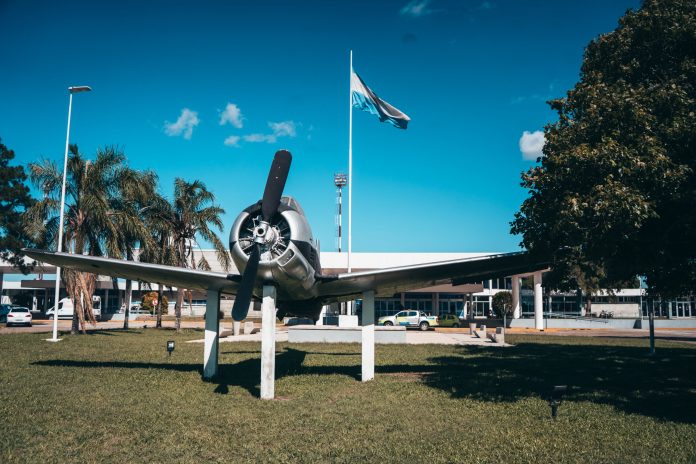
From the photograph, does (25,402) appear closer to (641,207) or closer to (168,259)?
(641,207)

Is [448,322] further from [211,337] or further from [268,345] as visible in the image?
[268,345]

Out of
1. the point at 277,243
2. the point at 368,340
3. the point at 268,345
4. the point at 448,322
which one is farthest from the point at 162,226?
the point at 448,322

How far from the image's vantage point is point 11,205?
36625 millimetres

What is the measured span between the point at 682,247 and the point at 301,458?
360 inches

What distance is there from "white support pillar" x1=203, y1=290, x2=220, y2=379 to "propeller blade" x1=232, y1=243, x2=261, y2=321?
3424mm

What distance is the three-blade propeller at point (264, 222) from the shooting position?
9359 mm

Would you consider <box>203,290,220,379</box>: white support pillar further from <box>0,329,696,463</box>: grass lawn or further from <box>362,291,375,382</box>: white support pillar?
<box>362,291,375,382</box>: white support pillar

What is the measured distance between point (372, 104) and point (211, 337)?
46.7 feet

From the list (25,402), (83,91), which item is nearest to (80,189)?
(83,91)

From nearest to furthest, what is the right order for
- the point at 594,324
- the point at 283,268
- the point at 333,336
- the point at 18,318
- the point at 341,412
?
1. the point at 341,412
2. the point at 283,268
3. the point at 333,336
4. the point at 18,318
5. the point at 594,324

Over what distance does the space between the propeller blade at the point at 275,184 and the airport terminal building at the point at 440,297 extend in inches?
1392

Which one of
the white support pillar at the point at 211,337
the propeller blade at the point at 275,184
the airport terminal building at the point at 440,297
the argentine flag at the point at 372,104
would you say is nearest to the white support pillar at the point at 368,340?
the white support pillar at the point at 211,337

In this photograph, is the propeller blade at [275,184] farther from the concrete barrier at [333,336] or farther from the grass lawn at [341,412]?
the concrete barrier at [333,336]

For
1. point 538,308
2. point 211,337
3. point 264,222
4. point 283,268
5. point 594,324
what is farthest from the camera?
point 594,324
